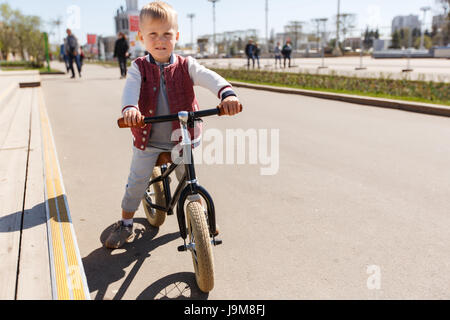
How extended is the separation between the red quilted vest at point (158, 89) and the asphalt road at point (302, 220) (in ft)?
2.98

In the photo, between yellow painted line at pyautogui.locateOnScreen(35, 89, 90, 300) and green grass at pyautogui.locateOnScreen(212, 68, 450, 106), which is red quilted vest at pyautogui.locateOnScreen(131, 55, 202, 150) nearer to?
yellow painted line at pyautogui.locateOnScreen(35, 89, 90, 300)

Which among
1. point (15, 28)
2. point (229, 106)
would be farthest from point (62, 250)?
point (15, 28)

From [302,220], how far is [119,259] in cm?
151

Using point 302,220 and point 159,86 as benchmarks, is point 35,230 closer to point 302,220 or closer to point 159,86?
point 159,86

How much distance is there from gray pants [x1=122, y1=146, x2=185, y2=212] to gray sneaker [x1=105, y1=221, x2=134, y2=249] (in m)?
0.20

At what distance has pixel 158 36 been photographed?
8.16 ft

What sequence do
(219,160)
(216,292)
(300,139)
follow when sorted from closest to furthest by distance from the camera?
(216,292) → (219,160) → (300,139)

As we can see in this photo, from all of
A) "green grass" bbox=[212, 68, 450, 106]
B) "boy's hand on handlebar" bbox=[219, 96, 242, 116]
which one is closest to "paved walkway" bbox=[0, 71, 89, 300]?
"boy's hand on handlebar" bbox=[219, 96, 242, 116]

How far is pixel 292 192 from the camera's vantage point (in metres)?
4.11

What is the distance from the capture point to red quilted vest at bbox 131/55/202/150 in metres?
2.64

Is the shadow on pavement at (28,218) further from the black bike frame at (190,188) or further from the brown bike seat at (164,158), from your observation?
the black bike frame at (190,188)

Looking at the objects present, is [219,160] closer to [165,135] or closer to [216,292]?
[165,135]
